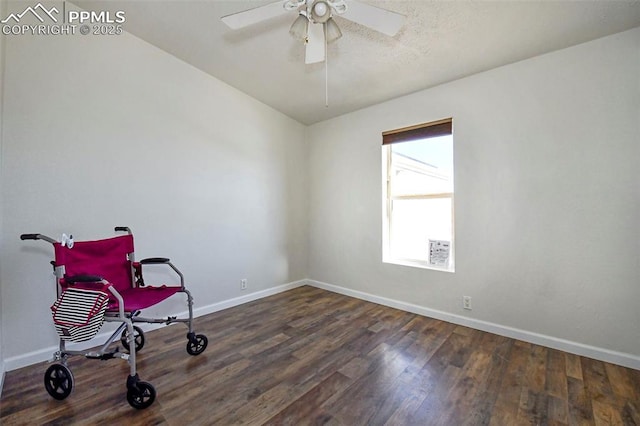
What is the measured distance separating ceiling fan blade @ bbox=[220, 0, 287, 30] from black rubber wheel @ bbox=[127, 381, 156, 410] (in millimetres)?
2283

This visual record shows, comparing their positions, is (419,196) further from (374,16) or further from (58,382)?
(58,382)

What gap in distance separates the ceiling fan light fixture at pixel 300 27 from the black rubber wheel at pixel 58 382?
264cm

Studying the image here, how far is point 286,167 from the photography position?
13.3 feet

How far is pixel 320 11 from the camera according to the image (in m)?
1.64

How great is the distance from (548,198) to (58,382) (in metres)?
3.90

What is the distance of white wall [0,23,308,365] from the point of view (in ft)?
6.74

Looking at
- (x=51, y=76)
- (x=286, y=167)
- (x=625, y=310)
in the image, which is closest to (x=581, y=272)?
(x=625, y=310)

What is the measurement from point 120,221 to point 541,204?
3840 mm

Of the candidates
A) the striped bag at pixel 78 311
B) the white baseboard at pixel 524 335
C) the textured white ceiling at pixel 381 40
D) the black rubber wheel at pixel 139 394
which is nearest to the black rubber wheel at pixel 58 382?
the striped bag at pixel 78 311

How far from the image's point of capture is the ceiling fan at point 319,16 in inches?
63.2

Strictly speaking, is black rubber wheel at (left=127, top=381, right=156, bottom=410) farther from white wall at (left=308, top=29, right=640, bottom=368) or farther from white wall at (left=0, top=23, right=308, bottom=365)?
white wall at (left=308, top=29, right=640, bottom=368)

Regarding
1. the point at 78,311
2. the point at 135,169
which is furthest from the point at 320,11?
the point at 78,311

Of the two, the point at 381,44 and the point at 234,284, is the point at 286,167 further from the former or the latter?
the point at 381,44

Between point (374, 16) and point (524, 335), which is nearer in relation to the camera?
point (374, 16)
